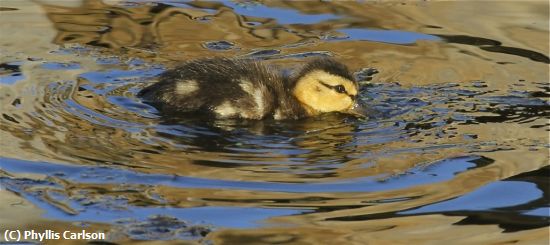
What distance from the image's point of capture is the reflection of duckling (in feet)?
20.0

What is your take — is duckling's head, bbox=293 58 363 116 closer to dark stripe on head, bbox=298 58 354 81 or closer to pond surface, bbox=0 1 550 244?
dark stripe on head, bbox=298 58 354 81

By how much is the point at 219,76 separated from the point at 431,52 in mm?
1754

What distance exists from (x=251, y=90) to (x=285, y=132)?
368 millimetres

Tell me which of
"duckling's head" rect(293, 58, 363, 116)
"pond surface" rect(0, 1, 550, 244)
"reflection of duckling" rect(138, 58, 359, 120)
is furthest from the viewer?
"duckling's head" rect(293, 58, 363, 116)

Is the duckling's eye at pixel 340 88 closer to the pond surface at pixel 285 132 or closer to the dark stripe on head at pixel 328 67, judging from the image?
the dark stripe on head at pixel 328 67

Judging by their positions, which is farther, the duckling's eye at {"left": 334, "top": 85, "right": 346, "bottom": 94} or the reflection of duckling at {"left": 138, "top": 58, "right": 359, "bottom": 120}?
the duckling's eye at {"left": 334, "top": 85, "right": 346, "bottom": 94}

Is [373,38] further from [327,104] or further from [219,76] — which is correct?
[219,76]

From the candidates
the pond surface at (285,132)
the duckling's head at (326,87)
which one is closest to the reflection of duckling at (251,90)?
the duckling's head at (326,87)

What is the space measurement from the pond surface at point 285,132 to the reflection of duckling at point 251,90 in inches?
4.4

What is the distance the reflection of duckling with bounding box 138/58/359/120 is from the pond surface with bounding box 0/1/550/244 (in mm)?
111

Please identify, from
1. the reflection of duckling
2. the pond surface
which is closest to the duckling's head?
the reflection of duckling

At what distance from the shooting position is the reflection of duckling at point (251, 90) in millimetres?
6094

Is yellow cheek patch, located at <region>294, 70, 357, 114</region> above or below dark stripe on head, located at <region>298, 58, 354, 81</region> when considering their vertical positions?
below

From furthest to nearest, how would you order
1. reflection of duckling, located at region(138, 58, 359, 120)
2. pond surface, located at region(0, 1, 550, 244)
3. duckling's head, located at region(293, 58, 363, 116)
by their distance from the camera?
duckling's head, located at region(293, 58, 363, 116), reflection of duckling, located at region(138, 58, 359, 120), pond surface, located at region(0, 1, 550, 244)
